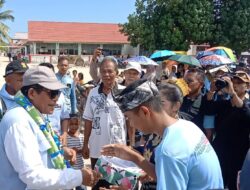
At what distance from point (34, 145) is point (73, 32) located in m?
48.7

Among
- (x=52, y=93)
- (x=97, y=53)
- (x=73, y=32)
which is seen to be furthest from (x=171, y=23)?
(x=73, y=32)

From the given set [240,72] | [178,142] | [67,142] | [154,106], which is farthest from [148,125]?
[67,142]

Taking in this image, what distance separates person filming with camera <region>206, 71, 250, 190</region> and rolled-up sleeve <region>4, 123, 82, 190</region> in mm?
1863

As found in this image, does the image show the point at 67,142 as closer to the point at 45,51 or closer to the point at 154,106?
the point at 154,106

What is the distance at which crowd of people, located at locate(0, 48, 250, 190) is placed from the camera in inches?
66.1

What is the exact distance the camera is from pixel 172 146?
163 cm

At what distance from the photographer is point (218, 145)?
3.50m

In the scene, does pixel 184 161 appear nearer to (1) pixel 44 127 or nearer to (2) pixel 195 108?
(1) pixel 44 127

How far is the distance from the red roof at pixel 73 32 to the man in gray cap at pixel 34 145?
45475 mm

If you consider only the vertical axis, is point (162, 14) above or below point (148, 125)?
above

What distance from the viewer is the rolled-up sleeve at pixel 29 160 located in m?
1.99

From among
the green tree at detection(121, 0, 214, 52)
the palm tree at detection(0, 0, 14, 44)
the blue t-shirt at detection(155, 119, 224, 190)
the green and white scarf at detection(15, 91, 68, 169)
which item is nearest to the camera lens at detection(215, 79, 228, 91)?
the blue t-shirt at detection(155, 119, 224, 190)

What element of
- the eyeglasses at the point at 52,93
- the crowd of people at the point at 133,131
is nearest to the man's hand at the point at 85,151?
the crowd of people at the point at 133,131

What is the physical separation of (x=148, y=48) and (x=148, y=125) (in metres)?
22.2
